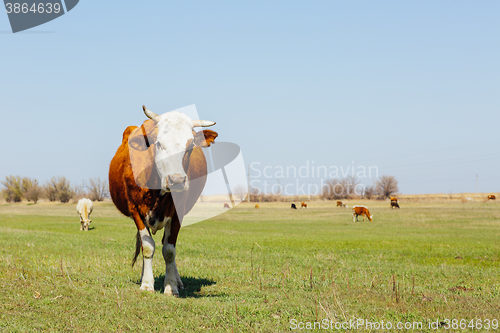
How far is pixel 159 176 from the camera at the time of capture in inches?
281

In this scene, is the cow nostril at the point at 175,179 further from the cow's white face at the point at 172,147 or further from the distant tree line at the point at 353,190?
the distant tree line at the point at 353,190

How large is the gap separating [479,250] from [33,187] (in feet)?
→ 349

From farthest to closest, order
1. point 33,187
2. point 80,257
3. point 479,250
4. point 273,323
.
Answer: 1. point 33,187
2. point 479,250
3. point 80,257
4. point 273,323

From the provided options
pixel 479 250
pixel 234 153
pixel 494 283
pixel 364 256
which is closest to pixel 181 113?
pixel 234 153

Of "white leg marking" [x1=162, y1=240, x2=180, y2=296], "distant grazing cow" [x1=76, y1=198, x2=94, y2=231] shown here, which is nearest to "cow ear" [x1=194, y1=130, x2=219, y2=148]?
"white leg marking" [x1=162, y1=240, x2=180, y2=296]

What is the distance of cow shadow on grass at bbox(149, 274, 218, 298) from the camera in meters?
7.51

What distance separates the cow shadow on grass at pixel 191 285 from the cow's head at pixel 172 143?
6.31 feet

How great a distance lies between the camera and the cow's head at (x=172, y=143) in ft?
21.6

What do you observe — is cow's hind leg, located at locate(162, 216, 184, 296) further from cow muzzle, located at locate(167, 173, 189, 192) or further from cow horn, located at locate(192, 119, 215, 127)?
cow horn, located at locate(192, 119, 215, 127)

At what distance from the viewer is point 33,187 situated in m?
105

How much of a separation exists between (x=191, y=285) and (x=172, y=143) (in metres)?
3.24

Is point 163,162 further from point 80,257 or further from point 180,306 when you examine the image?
point 80,257

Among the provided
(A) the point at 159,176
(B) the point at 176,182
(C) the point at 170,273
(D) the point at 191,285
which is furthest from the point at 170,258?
(B) the point at 176,182

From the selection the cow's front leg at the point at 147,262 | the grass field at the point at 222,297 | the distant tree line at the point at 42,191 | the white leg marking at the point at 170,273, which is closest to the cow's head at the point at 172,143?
the cow's front leg at the point at 147,262
